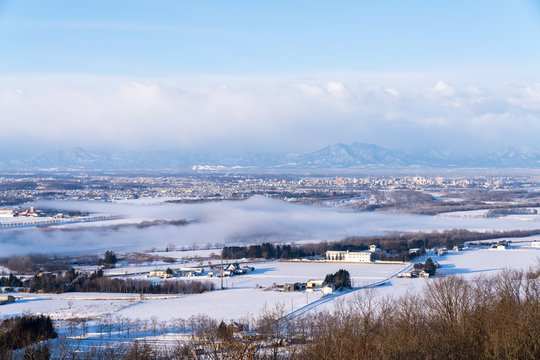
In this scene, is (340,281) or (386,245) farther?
(386,245)

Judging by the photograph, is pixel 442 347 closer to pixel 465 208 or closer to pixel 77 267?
pixel 77 267

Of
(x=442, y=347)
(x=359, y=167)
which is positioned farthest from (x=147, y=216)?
(x=359, y=167)

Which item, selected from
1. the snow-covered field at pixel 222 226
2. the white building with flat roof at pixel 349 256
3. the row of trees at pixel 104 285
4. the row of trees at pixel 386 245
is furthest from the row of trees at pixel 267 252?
the row of trees at pixel 104 285

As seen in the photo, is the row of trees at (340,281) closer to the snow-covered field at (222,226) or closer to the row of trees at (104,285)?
the row of trees at (104,285)

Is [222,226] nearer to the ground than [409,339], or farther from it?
nearer to the ground

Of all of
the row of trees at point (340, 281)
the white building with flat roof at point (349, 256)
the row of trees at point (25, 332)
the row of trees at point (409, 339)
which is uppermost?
the row of trees at point (409, 339)

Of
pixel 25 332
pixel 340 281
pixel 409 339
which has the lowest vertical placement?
pixel 340 281

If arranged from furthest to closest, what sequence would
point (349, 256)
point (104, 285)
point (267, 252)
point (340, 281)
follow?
1. point (267, 252)
2. point (349, 256)
3. point (104, 285)
4. point (340, 281)

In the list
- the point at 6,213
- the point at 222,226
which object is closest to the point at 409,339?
the point at 222,226

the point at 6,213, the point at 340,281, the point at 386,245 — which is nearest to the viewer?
the point at 340,281

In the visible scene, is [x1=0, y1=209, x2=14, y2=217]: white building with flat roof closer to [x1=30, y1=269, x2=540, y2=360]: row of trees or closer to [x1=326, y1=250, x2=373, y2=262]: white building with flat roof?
[x1=326, y1=250, x2=373, y2=262]: white building with flat roof

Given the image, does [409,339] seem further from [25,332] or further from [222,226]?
[222,226]
